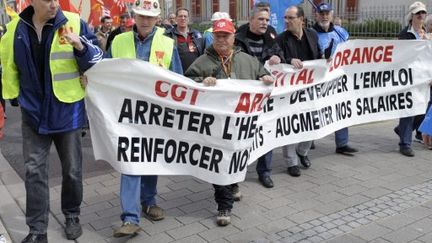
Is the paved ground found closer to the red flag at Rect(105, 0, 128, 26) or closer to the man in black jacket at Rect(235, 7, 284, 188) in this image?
the man in black jacket at Rect(235, 7, 284, 188)

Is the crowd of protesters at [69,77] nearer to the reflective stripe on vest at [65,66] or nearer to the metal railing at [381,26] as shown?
the reflective stripe on vest at [65,66]

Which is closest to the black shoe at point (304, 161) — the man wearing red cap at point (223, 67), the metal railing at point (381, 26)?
the man wearing red cap at point (223, 67)

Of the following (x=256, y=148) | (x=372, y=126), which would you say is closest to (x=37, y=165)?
(x=256, y=148)

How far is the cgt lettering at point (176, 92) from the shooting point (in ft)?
13.4

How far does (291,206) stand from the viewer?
15.6 ft

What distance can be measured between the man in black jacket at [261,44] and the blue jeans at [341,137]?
58.6 inches

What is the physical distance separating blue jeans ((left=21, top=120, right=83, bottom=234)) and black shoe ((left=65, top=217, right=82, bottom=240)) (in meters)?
0.24

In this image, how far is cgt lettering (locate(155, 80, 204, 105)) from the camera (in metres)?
4.09

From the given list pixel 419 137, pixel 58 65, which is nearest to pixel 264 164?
pixel 58 65

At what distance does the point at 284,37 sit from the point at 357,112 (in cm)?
144

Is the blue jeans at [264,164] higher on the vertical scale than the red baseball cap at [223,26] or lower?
lower

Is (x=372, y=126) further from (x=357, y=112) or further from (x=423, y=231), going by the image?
(x=423, y=231)

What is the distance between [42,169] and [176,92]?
4.09 feet

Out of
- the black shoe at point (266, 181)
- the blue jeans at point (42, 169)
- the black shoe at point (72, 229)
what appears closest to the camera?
the blue jeans at point (42, 169)
